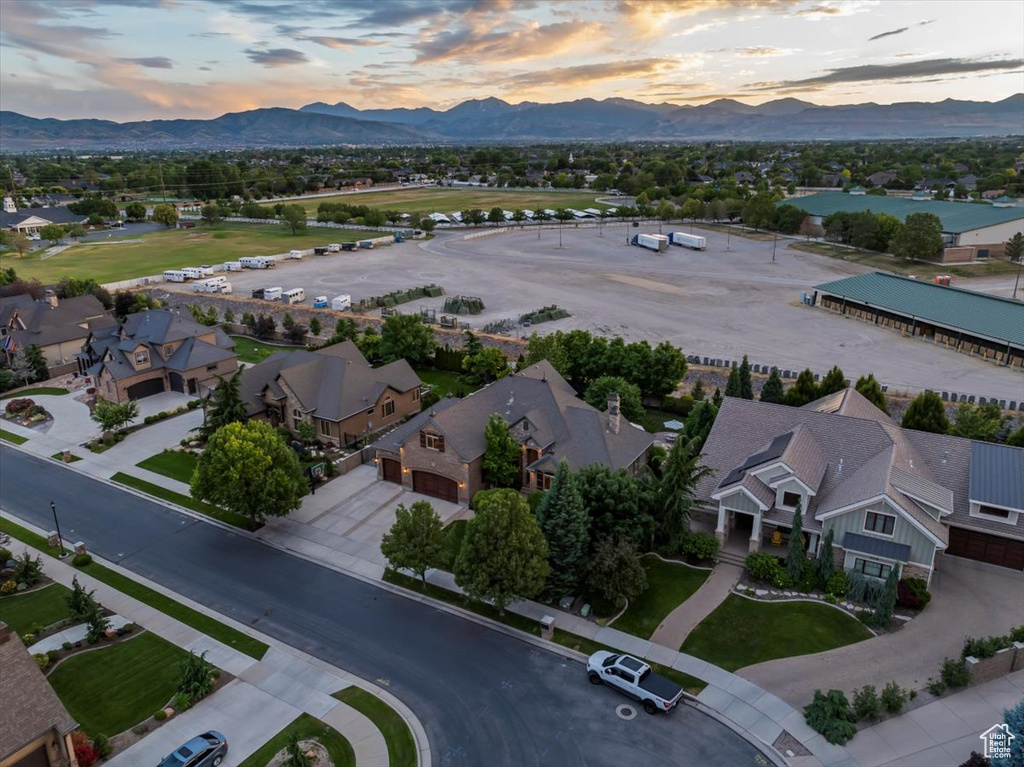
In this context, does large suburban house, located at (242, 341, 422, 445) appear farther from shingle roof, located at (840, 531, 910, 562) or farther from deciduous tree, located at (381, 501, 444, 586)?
shingle roof, located at (840, 531, 910, 562)

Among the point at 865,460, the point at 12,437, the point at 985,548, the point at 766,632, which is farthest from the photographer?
the point at 12,437

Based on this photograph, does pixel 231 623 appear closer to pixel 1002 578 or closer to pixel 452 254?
pixel 1002 578

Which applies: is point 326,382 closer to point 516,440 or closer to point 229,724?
point 516,440

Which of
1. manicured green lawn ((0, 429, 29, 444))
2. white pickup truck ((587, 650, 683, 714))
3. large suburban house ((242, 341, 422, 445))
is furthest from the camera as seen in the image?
manicured green lawn ((0, 429, 29, 444))

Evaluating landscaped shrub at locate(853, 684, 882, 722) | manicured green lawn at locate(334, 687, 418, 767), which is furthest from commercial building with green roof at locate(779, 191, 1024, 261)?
manicured green lawn at locate(334, 687, 418, 767)

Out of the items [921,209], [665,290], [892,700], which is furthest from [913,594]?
[921,209]

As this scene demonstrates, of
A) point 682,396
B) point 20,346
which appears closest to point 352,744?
point 682,396
